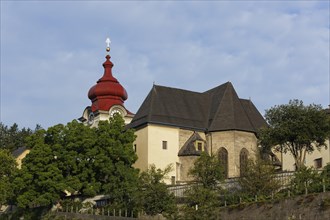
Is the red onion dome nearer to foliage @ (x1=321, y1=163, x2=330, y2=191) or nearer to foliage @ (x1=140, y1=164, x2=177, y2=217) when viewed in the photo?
foliage @ (x1=140, y1=164, x2=177, y2=217)

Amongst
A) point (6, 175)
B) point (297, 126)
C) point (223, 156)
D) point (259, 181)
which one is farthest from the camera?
point (6, 175)

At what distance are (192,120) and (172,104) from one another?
8.63 feet

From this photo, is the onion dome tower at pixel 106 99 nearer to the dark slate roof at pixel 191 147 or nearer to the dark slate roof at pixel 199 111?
the dark slate roof at pixel 199 111

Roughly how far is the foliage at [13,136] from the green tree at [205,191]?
60.1 meters

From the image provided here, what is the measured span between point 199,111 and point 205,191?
26505mm

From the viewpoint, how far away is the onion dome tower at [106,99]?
3236 inches

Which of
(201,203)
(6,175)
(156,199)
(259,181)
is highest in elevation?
(6,175)

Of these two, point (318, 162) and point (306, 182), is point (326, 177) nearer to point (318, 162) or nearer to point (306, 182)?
point (306, 182)

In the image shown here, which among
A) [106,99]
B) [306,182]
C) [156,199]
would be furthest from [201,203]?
[106,99]

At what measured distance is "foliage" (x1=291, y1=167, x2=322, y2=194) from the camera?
39969 mm

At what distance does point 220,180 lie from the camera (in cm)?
5038

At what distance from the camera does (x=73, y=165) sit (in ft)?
192

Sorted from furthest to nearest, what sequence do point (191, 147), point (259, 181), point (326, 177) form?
point (191, 147) < point (259, 181) < point (326, 177)

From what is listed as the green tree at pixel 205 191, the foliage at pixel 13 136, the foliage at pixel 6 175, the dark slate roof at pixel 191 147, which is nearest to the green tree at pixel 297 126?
the green tree at pixel 205 191
